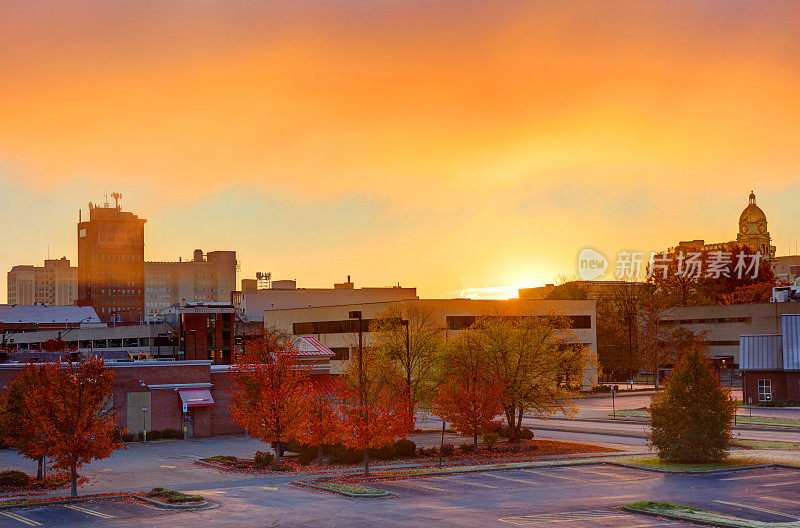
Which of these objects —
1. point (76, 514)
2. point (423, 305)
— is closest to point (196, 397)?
point (76, 514)

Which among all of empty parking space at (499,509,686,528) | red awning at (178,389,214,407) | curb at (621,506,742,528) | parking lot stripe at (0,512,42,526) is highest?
red awning at (178,389,214,407)

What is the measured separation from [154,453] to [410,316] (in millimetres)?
33927

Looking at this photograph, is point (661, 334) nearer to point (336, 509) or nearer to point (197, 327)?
point (197, 327)

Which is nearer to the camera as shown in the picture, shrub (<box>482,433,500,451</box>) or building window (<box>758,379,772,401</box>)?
shrub (<box>482,433,500,451</box>)

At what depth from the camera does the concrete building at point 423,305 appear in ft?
355

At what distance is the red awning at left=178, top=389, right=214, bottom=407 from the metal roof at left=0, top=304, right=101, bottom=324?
118124 millimetres

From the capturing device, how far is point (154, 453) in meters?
58.1

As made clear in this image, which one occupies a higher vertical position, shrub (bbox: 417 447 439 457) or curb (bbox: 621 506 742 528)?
curb (bbox: 621 506 742 528)

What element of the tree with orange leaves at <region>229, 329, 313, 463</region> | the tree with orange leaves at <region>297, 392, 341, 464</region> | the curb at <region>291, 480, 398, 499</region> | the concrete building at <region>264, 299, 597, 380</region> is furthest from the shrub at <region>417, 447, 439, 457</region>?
the concrete building at <region>264, 299, 597, 380</region>

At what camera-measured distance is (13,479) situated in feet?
139

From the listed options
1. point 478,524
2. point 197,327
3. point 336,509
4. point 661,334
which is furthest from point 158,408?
point 661,334

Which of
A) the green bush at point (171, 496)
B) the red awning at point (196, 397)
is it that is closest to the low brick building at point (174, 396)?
the red awning at point (196, 397)

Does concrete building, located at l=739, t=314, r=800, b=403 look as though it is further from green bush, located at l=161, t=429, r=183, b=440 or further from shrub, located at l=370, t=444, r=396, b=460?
green bush, located at l=161, t=429, r=183, b=440

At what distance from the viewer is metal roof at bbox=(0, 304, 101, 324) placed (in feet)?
574
